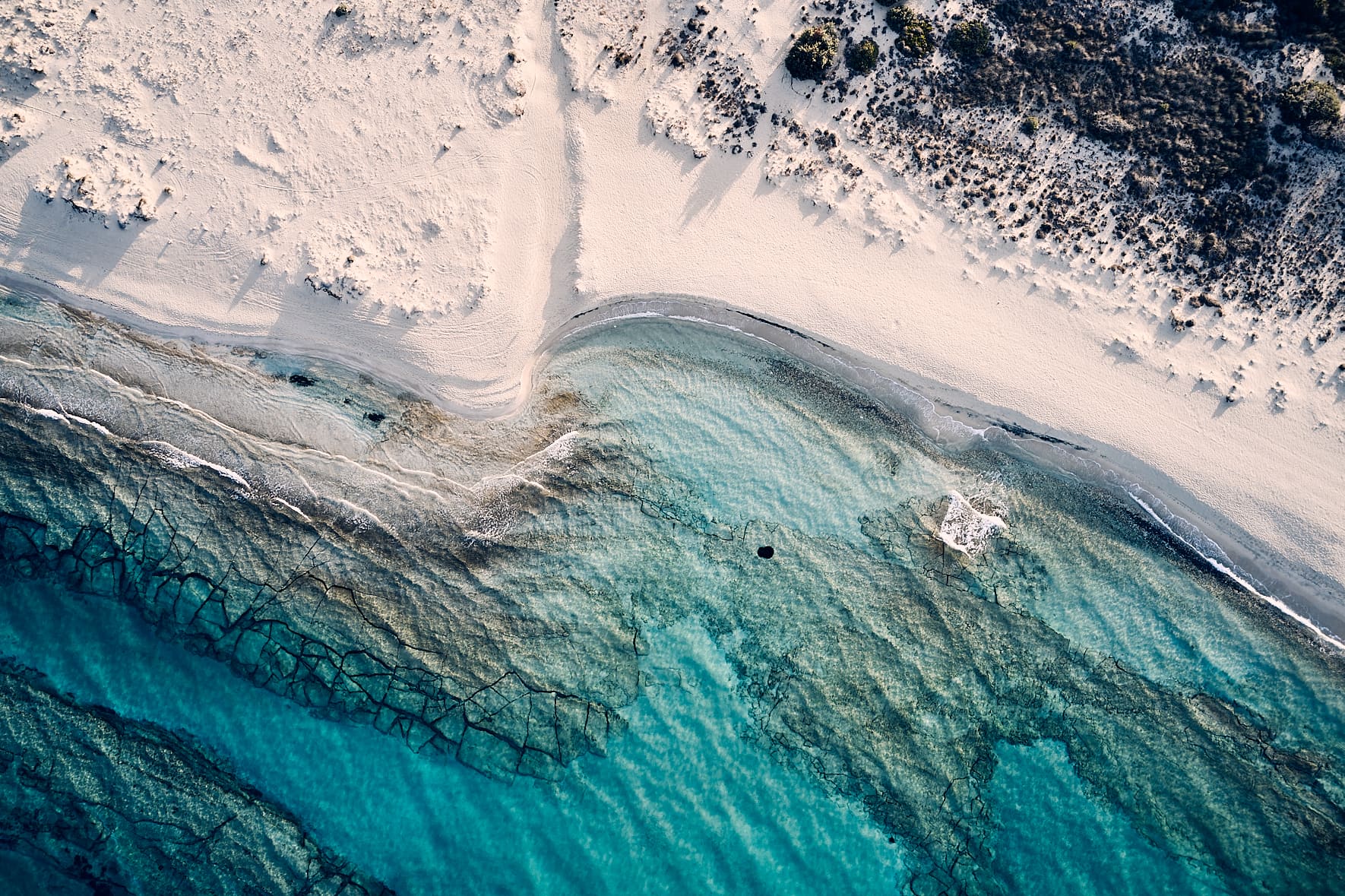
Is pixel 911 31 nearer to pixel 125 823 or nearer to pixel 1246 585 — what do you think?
pixel 1246 585

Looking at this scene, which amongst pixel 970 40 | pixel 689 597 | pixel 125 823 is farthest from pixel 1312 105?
pixel 125 823

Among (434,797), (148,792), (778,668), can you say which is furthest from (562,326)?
(148,792)

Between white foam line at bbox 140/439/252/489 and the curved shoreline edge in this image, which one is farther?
white foam line at bbox 140/439/252/489

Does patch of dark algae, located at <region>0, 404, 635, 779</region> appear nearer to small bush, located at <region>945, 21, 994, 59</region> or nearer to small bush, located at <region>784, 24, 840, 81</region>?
small bush, located at <region>784, 24, 840, 81</region>

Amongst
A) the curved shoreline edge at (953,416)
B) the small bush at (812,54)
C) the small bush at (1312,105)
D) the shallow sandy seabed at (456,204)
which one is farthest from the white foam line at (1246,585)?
the small bush at (812,54)

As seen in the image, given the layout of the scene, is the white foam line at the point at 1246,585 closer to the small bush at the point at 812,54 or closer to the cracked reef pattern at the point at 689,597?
the cracked reef pattern at the point at 689,597

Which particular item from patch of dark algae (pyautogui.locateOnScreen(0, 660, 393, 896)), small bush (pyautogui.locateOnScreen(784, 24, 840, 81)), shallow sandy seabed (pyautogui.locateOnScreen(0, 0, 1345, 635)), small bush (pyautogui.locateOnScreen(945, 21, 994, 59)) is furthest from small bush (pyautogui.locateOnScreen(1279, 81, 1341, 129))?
→ patch of dark algae (pyautogui.locateOnScreen(0, 660, 393, 896))
